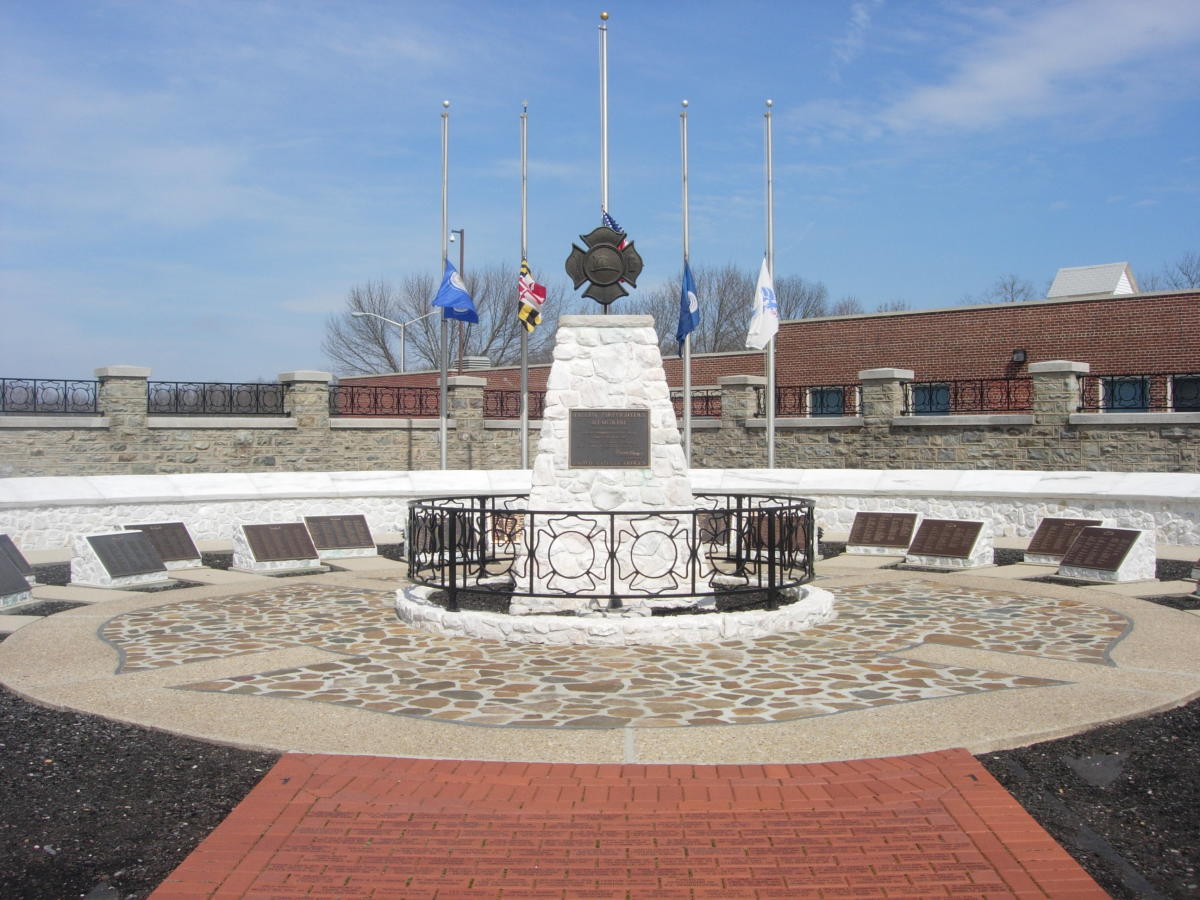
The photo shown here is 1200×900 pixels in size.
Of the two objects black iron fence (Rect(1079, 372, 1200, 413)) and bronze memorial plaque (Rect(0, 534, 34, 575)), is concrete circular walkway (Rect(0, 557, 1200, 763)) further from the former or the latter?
black iron fence (Rect(1079, 372, 1200, 413))

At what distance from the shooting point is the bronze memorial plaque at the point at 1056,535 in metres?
13.5

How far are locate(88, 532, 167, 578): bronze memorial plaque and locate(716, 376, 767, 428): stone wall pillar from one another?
624 inches

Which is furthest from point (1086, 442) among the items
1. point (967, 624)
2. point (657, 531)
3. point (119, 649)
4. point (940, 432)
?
point (119, 649)

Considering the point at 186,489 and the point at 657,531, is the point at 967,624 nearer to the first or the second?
the point at 657,531

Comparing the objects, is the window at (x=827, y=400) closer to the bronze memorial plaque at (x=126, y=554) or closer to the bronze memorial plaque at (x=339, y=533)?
the bronze memorial plaque at (x=339, y=533)

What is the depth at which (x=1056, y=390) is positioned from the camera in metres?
20.6

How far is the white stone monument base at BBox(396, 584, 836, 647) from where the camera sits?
8672 mm

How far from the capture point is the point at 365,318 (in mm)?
56656

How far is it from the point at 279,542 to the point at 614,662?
7.19 m

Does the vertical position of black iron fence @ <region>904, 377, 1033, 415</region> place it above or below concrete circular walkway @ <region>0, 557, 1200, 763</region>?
above

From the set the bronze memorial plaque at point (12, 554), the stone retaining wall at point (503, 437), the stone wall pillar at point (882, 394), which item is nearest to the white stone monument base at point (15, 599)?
the bronze memorial plaque at point (12, 554)

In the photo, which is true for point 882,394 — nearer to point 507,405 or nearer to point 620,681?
point 507,405

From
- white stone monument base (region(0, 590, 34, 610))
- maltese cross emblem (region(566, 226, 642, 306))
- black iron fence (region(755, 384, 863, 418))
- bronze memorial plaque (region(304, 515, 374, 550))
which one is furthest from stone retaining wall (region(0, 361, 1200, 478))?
maltese cross emblem (region(566, 226, 642, 306))

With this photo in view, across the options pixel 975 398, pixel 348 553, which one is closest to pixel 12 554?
pixel 348 553
